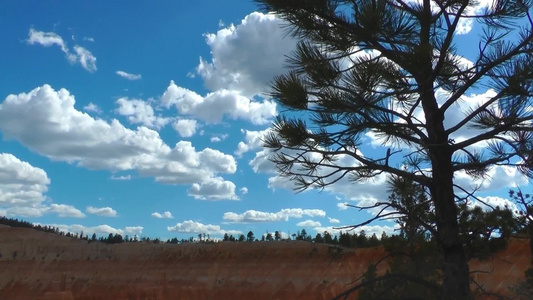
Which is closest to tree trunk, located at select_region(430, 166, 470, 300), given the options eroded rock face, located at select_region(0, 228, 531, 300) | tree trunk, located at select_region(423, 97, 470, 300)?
tree trunk, located at select_region(423, 97, 470, 300)

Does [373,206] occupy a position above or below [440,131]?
below

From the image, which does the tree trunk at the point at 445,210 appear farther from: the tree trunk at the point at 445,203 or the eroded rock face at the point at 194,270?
the eroded rock face at the point at 194,270

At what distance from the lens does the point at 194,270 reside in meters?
38.8

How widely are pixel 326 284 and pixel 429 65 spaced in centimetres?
2115

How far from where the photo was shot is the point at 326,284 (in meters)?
27.2

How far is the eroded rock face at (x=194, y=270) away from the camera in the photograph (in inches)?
1051

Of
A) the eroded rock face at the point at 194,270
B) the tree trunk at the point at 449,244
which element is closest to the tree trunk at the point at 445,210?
the tree trunk at the point at 449,244

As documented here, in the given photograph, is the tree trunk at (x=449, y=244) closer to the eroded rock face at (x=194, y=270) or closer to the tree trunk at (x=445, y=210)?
the tree trunk at (x=445, y=210)

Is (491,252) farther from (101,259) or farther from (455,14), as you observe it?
(101,259)

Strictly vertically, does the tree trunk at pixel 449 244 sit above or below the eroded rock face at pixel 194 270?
below

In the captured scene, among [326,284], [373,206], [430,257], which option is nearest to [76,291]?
[326,284]

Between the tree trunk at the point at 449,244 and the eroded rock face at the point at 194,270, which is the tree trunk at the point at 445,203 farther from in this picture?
the eroded rock face at the point at 194,270

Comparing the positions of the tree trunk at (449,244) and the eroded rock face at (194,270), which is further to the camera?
the eroded rock face at (194,270)

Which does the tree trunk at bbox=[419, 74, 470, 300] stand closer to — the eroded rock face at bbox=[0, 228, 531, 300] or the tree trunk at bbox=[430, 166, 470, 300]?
the tree trunk at bbox=[430, 166, 470, 300]
